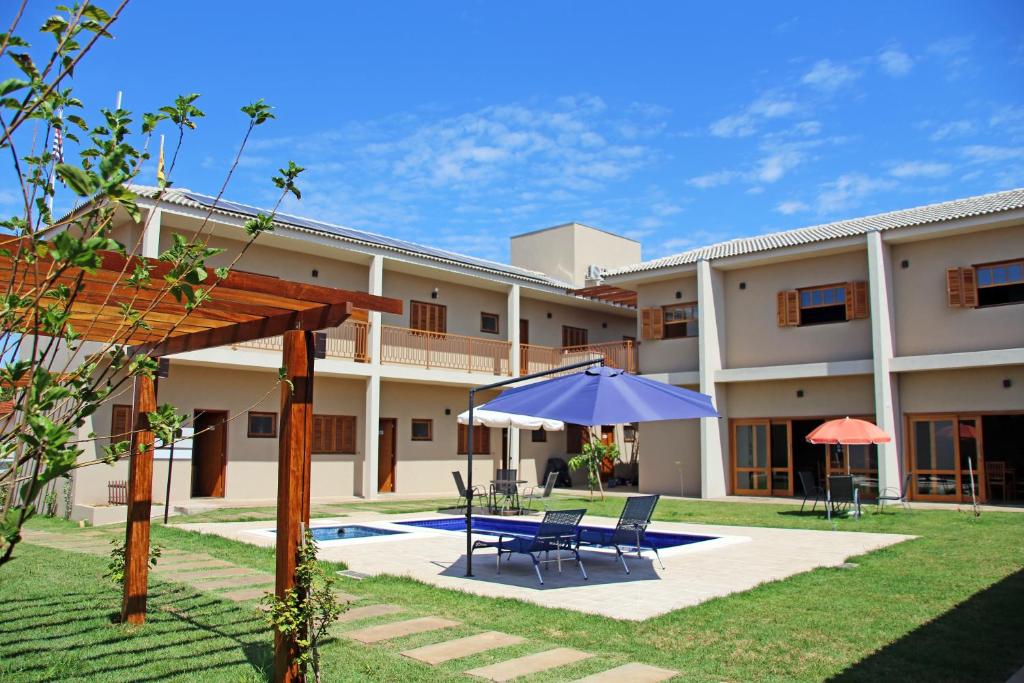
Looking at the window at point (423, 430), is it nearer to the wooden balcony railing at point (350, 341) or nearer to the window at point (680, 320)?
the wooden balcony railing at point (350, 341)

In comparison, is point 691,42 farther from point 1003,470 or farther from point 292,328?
point 292,328

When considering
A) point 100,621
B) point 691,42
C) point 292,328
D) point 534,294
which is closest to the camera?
point 292,328

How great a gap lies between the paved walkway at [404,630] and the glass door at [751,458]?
535 inches

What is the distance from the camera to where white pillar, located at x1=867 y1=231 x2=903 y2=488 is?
16000 millimetres

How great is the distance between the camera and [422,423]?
2067cm

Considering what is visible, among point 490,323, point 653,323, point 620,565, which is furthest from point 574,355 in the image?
point 620,565

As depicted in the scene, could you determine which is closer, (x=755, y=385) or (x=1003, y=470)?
(x=1003, y=470)

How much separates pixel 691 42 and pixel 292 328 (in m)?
12.0

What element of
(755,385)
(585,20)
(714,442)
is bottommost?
(714,442)

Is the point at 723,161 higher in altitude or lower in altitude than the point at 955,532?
higher

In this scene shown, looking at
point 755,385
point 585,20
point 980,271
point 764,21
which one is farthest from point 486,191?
point 980,271

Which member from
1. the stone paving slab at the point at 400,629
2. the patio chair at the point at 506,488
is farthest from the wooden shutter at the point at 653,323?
the stone paving slab at the point at 400,629

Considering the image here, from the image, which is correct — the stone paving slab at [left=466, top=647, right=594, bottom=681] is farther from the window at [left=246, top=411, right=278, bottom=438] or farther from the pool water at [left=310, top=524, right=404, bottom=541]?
the window at [left=246, top=411, right=278, bottom=438]

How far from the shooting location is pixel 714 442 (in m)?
18.7
